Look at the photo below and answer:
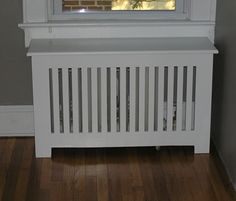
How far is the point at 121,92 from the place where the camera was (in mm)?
3562

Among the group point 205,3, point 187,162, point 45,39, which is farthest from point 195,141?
point 45,39

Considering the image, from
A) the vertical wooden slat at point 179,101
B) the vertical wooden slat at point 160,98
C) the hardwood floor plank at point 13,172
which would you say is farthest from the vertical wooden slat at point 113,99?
the hardwood floor plank at point 13,172

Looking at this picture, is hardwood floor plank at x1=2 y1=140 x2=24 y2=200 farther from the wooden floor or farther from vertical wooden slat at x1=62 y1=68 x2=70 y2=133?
vertical wooden slat at x1=62 y1=68 x2=70 y2=133

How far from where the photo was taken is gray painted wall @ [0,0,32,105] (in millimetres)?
A: 3744

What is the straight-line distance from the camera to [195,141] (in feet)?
12.0

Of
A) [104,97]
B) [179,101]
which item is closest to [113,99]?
[104,97]

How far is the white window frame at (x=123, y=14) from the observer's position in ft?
12.5

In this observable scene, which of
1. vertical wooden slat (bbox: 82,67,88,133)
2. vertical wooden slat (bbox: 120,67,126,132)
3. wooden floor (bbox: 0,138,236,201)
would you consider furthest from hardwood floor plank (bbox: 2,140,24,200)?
vertical wooden slat (bbox: 120,67,126,132)

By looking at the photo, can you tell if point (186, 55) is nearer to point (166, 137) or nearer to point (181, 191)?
point (166, 137)

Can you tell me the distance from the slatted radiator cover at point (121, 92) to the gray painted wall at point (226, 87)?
89mm

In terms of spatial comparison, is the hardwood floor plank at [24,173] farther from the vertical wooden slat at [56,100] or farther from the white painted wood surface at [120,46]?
the white painted wood surface at [120,46]

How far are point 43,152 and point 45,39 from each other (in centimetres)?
69

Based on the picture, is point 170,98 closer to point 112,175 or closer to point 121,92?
point 121,92

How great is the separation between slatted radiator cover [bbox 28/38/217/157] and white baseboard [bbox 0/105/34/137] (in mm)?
386
